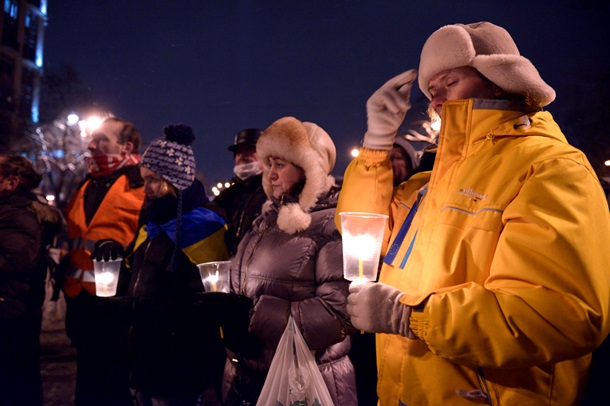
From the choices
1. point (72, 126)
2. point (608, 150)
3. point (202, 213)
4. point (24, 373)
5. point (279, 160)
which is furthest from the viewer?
point (72, 126)

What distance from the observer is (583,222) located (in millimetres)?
1521

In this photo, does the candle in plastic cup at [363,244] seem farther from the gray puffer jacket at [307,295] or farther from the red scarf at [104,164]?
A: the red scarf at [104,164]

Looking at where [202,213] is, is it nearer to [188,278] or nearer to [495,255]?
[188,278]

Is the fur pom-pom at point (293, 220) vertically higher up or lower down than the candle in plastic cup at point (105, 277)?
higher up

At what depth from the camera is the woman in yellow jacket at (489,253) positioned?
1.48 meters

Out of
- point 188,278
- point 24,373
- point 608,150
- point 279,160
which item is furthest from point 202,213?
point 608,150

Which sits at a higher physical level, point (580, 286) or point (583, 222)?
point (583, 222)

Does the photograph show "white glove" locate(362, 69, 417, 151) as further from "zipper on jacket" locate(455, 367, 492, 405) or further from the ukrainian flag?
the ukrainian flag

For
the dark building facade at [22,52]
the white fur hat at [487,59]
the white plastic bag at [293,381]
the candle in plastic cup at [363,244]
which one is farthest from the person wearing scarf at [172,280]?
the dark building facade at [22,52]

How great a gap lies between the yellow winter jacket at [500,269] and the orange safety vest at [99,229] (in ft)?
11.3

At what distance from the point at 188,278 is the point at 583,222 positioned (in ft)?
9.84

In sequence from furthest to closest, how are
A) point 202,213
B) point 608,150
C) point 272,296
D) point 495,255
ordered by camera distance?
point 608,150
point 202,213
point 272,296
point 495,255

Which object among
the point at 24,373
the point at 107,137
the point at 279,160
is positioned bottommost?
the point at 24,373

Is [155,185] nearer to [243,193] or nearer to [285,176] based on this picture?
[285,176]
